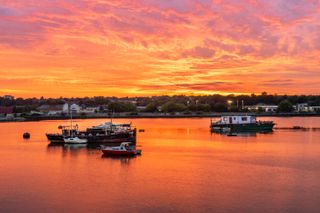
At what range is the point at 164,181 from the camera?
19969 millimetres

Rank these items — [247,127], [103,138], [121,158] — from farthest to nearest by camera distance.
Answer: [247,127] → [103,138] → [121,158]

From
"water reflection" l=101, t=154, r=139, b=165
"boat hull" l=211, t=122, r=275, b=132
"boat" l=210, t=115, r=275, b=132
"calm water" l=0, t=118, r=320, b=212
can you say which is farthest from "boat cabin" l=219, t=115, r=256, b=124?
"water reflection" l=101, t=154, r=139, b=165

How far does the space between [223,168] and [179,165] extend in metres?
2.74

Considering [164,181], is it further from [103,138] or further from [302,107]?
[302,107]

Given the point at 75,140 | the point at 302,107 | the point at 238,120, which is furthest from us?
the point at 302,107

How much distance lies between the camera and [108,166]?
24812 millimetres

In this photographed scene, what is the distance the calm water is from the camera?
51.6 ft

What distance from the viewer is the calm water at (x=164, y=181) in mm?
15719

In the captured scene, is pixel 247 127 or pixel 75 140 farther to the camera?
pixel 247 127

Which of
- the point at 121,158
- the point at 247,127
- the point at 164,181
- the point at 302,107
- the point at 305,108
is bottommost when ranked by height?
the point at 164,181

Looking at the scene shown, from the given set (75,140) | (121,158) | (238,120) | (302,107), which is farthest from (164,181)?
(302,107)

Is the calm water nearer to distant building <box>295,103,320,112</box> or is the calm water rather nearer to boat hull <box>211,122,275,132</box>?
boat hull <box>211,122,275,132</box>

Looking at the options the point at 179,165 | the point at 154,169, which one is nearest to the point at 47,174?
the point at 154,169

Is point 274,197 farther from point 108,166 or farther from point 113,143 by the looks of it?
point 113,143
